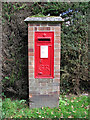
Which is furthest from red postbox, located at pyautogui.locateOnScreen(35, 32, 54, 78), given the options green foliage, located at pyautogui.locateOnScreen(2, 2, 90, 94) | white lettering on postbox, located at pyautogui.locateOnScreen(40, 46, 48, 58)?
green foliage, located at pyautogui.locateOnScreen(2, 2, 90, 94)

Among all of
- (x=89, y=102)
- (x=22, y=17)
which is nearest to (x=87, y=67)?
(x=89, y=102)

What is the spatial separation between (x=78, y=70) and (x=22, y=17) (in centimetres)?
223

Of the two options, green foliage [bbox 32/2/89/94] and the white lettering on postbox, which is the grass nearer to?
green foliage [bbox 32/2/89/94]

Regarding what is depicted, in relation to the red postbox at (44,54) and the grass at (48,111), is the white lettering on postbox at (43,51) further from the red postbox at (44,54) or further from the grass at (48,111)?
the grass at (48,111)

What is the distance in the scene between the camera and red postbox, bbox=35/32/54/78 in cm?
303

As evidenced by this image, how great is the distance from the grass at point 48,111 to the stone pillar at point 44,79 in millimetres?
160

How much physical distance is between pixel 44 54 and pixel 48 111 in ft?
4.52

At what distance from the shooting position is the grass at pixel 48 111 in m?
3.04

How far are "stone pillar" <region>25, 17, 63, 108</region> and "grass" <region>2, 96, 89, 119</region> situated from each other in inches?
6.3

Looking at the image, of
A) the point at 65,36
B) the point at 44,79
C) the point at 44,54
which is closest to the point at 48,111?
the point at 44,79

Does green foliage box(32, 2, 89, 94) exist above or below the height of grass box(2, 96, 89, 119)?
above

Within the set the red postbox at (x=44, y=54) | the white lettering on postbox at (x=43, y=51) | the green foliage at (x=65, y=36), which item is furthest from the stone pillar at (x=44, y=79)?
the green foliage at (x=65, y=36)

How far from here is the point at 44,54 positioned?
3059 millimetres

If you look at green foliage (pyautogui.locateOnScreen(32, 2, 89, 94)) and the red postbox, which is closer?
the red postbox
